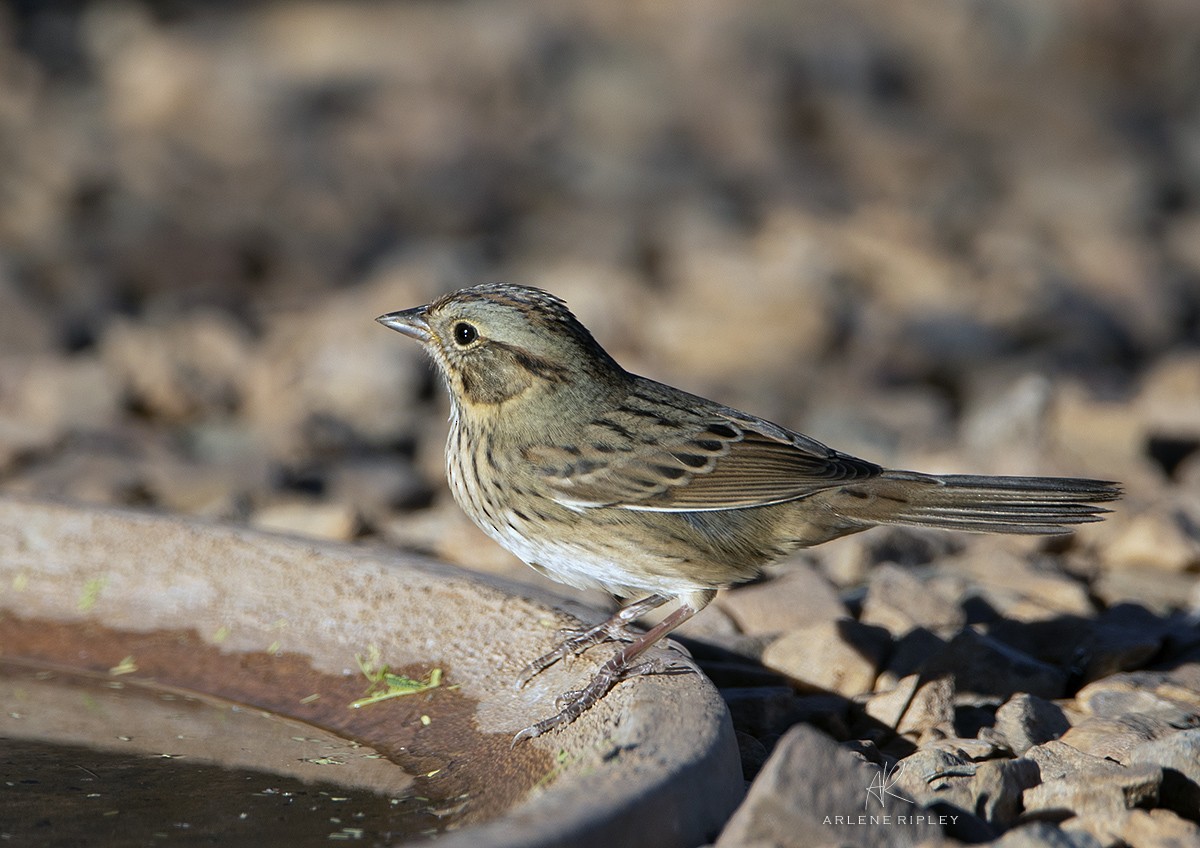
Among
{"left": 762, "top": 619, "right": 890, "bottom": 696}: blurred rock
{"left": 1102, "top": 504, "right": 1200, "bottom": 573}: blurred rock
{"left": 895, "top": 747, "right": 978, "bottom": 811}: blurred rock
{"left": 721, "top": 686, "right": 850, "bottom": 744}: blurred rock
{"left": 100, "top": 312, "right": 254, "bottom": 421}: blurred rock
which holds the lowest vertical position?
{"left": 895, "top": 747, "right": 978, "bottom": 811}: blurred rock

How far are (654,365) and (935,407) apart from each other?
1628 mm

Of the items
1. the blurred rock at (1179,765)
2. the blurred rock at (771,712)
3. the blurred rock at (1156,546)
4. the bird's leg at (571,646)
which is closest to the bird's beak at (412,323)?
the bird's leg at (571,646)

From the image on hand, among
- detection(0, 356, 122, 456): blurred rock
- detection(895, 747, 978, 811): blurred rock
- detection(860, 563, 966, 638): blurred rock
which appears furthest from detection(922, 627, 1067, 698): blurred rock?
detection(0, 356, 122, 456): blurred rock

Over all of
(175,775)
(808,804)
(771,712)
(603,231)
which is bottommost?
(175,775)

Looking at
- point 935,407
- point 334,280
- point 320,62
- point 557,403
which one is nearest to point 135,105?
point 320,62

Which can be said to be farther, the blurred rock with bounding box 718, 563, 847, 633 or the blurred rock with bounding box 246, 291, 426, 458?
the blurred rock with bounding box 246, 291, 426, 458

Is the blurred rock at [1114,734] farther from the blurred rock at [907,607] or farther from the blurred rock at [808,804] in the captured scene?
the blurred rock at [808,804]

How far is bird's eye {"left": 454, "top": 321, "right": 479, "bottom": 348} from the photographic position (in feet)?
16.1

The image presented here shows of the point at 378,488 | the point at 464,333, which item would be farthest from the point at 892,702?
the point at 378,488

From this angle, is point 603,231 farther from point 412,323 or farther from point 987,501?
point 987,501

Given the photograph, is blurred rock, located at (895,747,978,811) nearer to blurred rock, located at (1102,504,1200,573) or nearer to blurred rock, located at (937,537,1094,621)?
blurred rock, located at (937,537,1094,621)

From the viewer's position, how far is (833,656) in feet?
15.7

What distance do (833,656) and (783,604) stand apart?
0.54 metres

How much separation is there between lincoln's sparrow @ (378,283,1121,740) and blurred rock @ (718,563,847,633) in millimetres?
498
